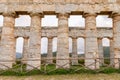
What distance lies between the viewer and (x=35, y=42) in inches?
850

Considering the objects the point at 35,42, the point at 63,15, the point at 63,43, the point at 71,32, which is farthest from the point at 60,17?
the point at 71,32

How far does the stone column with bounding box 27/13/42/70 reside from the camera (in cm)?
2109

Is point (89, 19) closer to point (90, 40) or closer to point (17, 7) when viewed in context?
point (90, 40)

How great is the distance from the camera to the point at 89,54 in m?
21.2

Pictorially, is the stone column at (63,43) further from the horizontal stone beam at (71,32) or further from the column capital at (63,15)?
the horizontal stone beam at (71,32)

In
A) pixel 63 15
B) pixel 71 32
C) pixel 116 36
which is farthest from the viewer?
pixel 71 32

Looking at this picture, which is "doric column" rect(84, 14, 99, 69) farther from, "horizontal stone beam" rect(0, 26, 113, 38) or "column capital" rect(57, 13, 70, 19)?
"horizontal stone beam" rect(0, 26, 113, 38)

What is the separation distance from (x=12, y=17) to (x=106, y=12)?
34.0 feet

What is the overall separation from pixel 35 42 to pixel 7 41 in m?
2.99

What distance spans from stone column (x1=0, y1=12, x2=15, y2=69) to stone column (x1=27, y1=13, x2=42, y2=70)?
2.05 m

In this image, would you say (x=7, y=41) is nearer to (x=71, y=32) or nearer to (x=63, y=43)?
(x=63, y=43)

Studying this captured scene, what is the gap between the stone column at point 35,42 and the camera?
2109 centimetres

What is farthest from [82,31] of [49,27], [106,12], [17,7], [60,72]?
[60,72]

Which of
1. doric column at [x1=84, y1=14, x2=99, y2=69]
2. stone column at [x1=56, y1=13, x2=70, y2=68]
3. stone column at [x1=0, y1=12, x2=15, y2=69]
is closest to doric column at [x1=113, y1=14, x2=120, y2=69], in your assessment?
doric column at [x1=84, y1=14, x2=99, y2=69]
